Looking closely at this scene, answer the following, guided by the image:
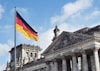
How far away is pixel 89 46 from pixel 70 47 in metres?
4.80

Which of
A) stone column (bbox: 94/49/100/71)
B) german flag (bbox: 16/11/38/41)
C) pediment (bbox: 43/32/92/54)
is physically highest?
pediment (bbox: 43/32/92/54)

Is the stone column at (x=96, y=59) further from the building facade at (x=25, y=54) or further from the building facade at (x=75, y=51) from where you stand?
the building facade at (x=25, y=54)

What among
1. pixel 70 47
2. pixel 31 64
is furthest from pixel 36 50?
pixel 70 47

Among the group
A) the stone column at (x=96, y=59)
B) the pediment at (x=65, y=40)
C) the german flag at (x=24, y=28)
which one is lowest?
the stone column at (x=96, y=59)

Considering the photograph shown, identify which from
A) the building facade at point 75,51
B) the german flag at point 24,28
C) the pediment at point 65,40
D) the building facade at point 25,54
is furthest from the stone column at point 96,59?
the building facade at point 25,54

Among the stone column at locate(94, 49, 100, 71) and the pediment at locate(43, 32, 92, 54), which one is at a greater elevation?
the pediment at locate(43, 32, 92, 54)

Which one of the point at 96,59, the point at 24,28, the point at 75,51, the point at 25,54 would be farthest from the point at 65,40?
the point at 25,54

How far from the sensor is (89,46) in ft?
147

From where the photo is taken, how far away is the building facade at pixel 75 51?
146 feet

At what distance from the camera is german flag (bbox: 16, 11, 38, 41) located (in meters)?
26.4

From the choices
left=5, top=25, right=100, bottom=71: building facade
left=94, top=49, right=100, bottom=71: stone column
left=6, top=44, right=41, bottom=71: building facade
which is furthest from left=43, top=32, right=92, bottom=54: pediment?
left=6, top=44, right=41, bottom=71: building facade

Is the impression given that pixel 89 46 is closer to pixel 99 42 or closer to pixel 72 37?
pixel 99 42

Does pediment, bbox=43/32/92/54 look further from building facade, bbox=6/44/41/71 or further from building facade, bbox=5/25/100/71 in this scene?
building facade, bbox=6/44/41/71

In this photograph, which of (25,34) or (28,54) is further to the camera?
(28,54)
